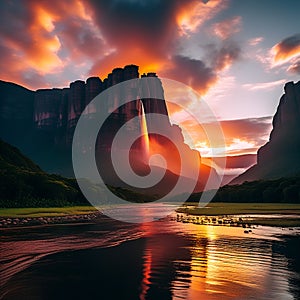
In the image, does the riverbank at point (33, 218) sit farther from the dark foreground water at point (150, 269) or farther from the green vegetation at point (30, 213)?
the dark foreground water at point (150, 269)

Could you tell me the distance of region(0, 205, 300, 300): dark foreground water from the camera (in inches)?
554

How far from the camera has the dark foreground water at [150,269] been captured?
14.1 meters

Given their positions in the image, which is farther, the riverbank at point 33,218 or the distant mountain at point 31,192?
the distant mountain at point 31,192

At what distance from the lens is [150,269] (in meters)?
18.6

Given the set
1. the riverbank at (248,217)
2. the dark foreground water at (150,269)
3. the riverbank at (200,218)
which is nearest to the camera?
the dark foreground water at (150,269)

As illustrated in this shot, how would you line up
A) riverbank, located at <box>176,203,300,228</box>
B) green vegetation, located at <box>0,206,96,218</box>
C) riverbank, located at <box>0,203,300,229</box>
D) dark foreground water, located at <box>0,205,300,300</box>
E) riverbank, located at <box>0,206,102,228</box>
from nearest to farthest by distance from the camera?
dark foreground water, located at <box>0,205,300,300</box> < riverbank, located at <box>176,203,300,228</box> < riverbank, located at <box>0,203,300,229</box> < riverbank, located at <box>0,206,102,228</box> < green vegetation, located at <box>0,206,96,218</box>

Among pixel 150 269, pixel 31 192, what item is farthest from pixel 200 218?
pixel 31 192

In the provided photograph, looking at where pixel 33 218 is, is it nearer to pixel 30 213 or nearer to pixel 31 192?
pixel 30 213

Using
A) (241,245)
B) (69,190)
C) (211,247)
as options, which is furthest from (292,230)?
(69,190)

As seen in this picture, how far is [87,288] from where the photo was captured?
14719 millimetres

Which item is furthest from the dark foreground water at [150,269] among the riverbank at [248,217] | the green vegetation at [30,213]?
the green vegetation at [30,213]

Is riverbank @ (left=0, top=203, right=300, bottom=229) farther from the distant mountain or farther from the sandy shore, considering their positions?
the distant mountain

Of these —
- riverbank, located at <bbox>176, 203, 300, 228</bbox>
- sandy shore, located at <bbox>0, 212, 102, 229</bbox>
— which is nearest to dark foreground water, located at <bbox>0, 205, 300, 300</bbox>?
riverbank, located at <bbox>176, 203, 300, 228</bbox>

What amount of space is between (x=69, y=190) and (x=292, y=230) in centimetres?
8038
